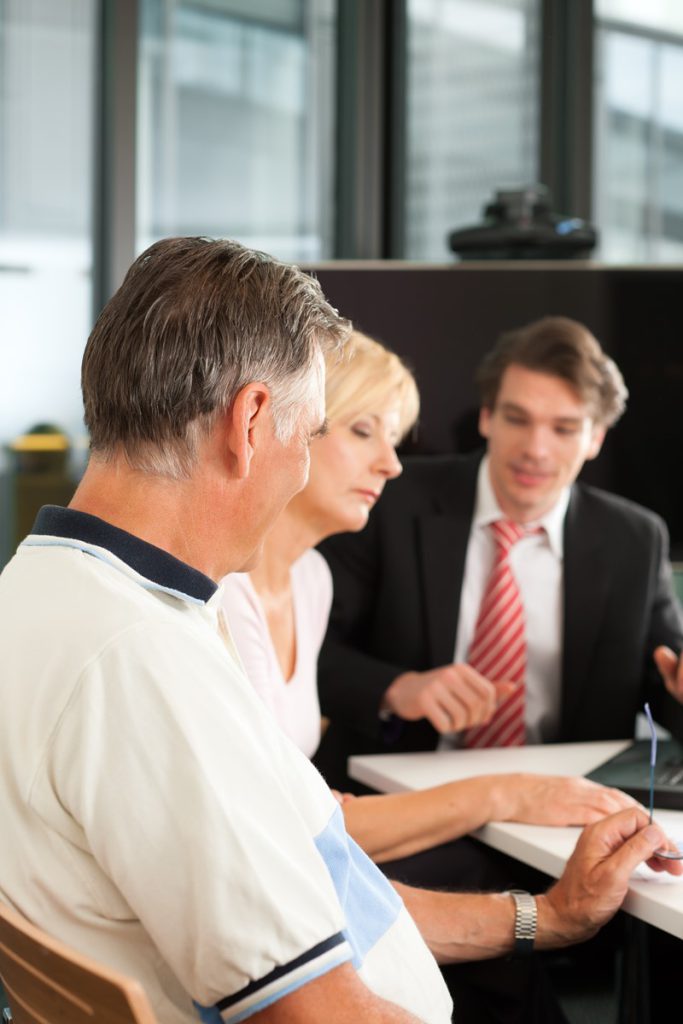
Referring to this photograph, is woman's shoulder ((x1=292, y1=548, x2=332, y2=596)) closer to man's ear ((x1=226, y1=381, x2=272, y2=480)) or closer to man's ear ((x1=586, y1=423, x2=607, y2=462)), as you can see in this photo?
man's ear ((x1=586, y1=423, x2=607, y2=462))

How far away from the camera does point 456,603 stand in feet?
9.38

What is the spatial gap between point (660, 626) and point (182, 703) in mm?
2023

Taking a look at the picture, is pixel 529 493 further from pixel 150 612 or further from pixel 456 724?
pixel 150 612

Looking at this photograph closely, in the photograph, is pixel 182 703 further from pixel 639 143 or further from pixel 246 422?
pixel 639 143

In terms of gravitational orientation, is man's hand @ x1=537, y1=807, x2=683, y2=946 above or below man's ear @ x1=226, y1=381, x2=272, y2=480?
below

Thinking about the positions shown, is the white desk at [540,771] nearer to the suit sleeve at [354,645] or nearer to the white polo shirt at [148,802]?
the suit sleeve at [354,645]

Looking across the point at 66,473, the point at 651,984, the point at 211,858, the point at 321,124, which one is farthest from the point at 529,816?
the point at 321,124

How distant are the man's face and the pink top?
0.55m

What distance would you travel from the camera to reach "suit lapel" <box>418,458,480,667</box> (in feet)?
9.37

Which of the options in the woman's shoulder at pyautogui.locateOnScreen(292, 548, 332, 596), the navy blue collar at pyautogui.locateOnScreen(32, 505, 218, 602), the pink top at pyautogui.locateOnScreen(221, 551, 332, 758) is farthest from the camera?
the woman's shoulder at pyautogui.locateOnScreen(292, 548, 332, 596)

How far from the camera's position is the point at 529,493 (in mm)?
2857

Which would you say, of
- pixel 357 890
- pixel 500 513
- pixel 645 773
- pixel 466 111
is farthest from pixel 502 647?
pixel 466 111

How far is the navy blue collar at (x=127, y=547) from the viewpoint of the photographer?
1.17 metres

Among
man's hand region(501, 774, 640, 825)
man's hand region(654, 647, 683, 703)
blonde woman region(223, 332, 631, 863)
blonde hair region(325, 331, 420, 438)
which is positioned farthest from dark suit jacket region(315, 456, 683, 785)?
man's hand region(501, 774, 640, 825)
